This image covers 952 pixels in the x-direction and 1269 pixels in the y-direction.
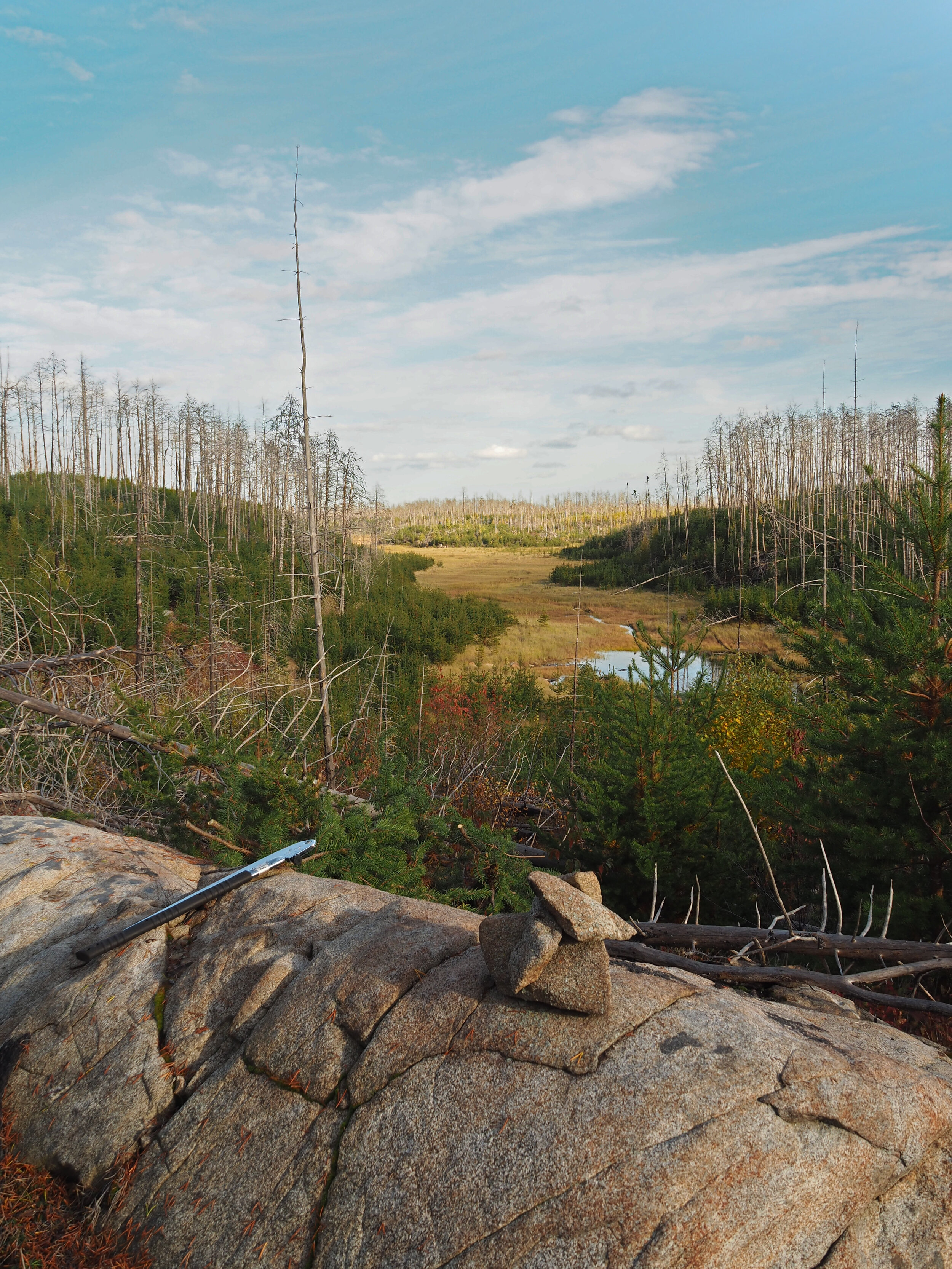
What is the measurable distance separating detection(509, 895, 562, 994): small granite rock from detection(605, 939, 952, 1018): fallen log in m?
0.92

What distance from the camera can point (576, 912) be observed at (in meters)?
2.47

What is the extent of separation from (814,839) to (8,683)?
775 cm

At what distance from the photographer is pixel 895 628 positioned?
4.94m

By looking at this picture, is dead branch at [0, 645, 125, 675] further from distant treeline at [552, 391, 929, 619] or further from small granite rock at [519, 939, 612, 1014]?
distant treeline at [552, 391, 929, 619]

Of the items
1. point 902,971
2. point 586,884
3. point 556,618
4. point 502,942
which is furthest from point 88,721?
point 556,618

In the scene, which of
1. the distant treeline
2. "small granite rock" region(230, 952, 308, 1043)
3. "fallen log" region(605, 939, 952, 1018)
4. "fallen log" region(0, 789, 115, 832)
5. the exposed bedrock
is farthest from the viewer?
the distant treeline

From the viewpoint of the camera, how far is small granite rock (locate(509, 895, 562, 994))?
2.43m

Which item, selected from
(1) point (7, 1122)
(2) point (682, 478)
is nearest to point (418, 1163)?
(1) point (7, 1122)

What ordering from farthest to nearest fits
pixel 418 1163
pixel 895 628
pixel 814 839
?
1. pixel 814 839
2. pixel 895 628
3. pixel 418 1163

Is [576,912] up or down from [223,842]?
up

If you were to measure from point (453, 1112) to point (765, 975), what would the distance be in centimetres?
166

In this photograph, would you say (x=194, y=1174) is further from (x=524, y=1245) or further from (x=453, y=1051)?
(x=524, y=1245)

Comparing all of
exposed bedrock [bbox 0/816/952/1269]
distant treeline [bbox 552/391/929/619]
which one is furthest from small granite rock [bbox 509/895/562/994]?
distant treeline [bbox 552/391/929/619]

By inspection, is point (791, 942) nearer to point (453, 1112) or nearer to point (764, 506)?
point (453, 1112)
